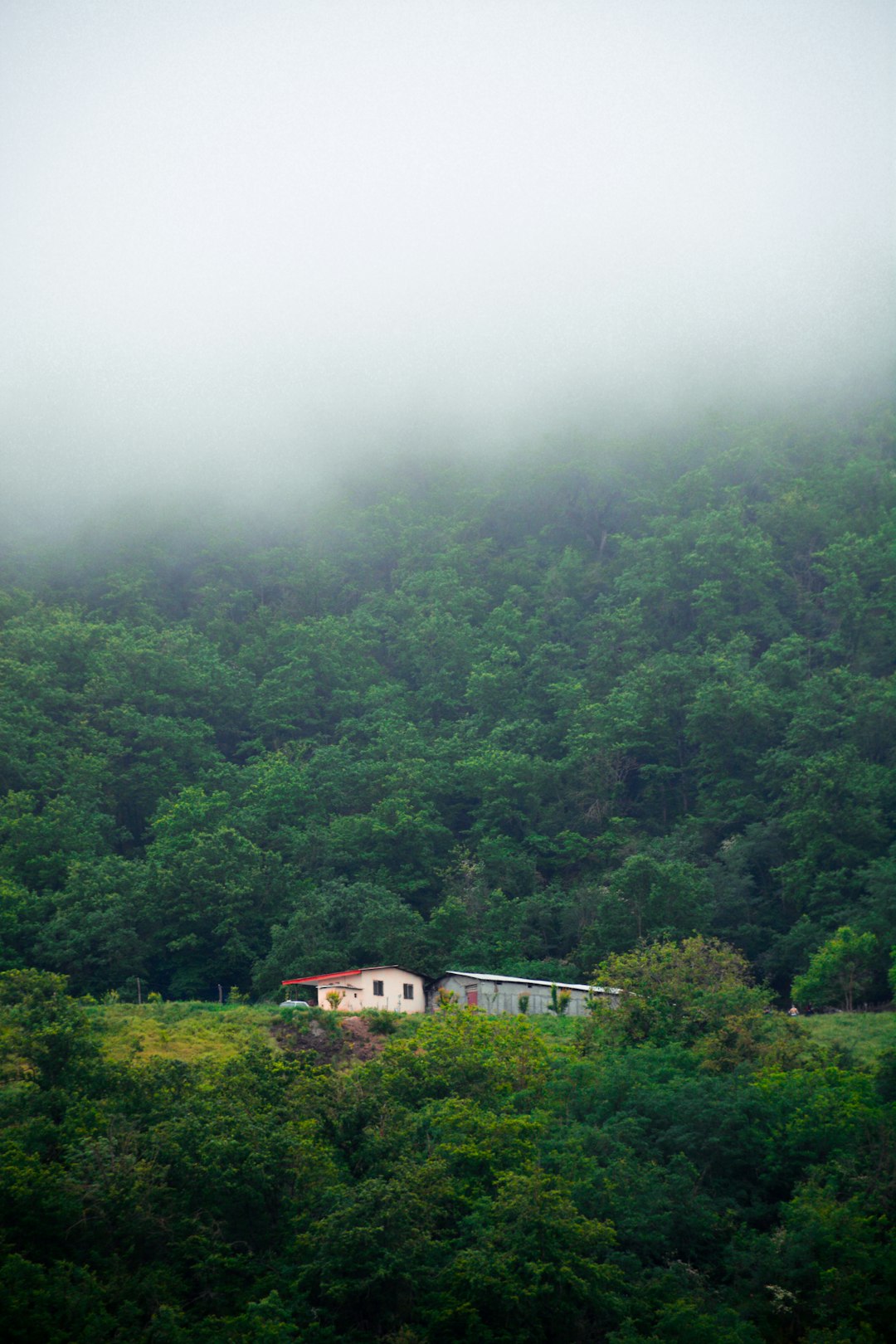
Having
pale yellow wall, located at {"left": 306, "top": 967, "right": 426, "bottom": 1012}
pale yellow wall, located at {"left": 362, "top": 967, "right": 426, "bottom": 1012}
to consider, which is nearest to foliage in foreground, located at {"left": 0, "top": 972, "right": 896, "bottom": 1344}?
pale yellow wall, located at {"left": 306, "top": 967, "right": 426, "bottom": 1012}

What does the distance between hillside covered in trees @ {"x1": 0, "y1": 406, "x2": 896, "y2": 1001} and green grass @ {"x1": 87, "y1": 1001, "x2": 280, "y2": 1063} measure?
24.4 ft

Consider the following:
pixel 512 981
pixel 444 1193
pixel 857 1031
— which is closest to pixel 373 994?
pixel 512 981

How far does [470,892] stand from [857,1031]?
22038 millimetres

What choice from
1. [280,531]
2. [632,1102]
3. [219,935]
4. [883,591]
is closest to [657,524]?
[883,591]

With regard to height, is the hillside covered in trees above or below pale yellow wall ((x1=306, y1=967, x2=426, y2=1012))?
above

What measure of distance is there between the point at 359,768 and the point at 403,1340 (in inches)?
1817

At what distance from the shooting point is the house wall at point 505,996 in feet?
153

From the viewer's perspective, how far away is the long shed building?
4672cm

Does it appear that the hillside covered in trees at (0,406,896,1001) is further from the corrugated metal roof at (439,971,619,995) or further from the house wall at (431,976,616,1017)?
the house wall at (431,976,616,1017)

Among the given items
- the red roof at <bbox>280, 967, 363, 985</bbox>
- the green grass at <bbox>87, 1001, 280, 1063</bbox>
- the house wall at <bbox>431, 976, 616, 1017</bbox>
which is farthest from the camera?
the house wall at <bbox>431, 976, 616, 1017</bbox>

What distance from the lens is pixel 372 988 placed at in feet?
154

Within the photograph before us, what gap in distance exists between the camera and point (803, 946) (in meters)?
54.4

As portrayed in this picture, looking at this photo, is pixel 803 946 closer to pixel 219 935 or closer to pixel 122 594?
pixel 219 935

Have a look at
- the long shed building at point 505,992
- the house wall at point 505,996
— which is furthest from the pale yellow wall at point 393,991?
the house wall at point 505,996
